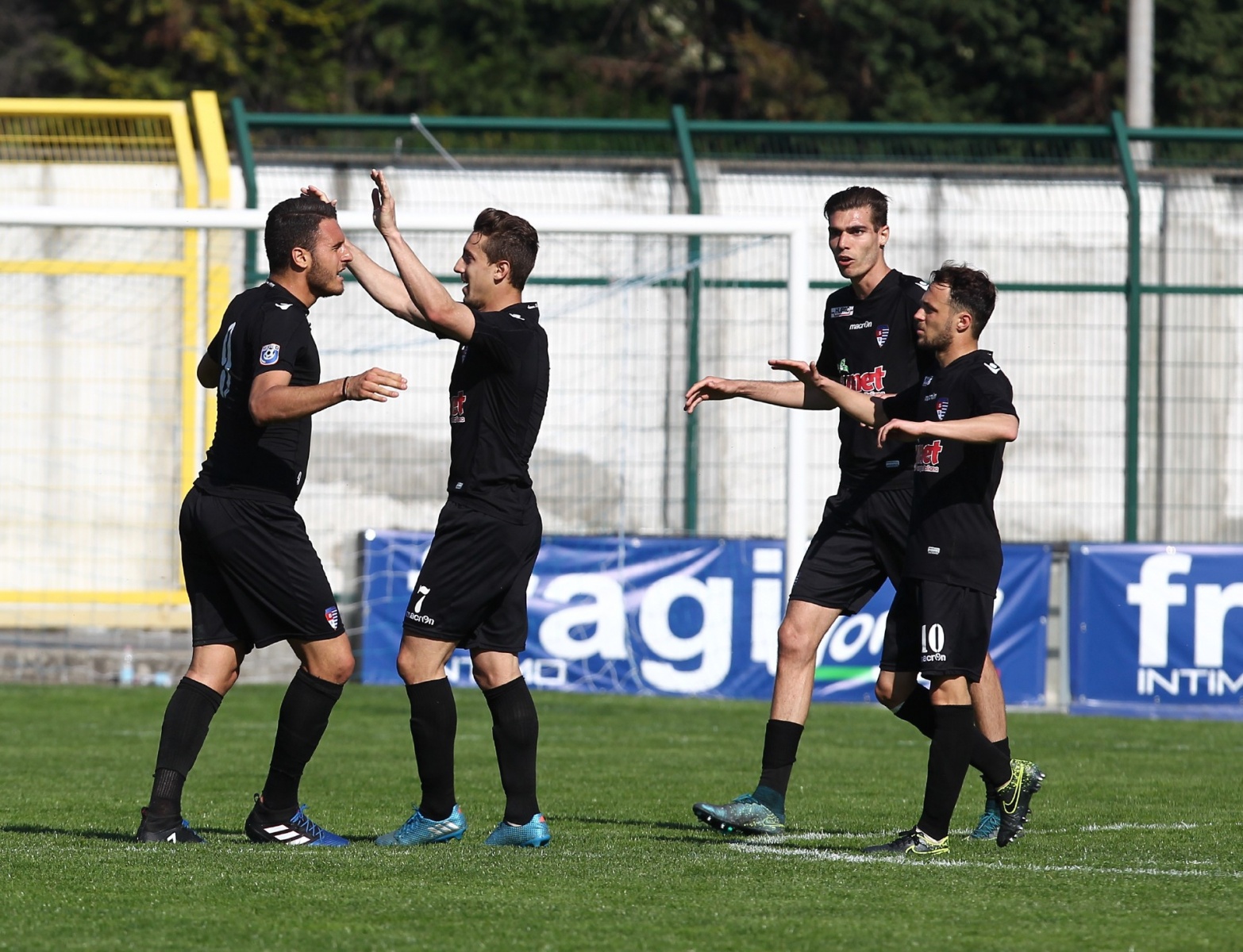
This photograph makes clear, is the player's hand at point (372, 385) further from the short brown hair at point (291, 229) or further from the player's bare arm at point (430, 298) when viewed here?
the short brown hair at point (291, 229)

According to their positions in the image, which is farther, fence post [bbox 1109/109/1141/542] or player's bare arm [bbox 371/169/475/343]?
fence post [bbox 1109/109/1141/542]

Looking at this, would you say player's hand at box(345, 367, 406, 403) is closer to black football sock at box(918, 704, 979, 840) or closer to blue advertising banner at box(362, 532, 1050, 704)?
black football sock at box(918, 704, 979, 840)

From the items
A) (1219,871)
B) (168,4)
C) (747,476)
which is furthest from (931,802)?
(168,4)

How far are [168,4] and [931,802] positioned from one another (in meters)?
23.3

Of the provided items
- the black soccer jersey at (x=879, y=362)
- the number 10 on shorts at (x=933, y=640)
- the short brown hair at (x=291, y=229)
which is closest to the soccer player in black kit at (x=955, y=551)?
the number 10 on shorts at (x=933, y=640)

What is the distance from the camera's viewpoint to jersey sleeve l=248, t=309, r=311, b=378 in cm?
565

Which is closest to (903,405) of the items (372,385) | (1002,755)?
(1002,755)

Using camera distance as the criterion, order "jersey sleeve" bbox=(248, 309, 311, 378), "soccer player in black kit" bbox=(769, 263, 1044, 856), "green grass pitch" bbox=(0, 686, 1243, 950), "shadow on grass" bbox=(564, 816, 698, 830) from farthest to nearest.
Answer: "shadow on grass" bbox=(564, 816, 698, 830)
"soccer player in black kit" bbox=(769, 263, 1044, 856)
"jersey sleeve" bbox=(248, 309, 311, 378)
"green grass pitch" bbox=(0, 686, 1243, 950)

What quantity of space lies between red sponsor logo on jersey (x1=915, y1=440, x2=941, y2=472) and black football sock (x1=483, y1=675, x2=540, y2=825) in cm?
155

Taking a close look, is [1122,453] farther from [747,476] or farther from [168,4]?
[168,4]

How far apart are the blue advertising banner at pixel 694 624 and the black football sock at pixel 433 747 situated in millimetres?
6347

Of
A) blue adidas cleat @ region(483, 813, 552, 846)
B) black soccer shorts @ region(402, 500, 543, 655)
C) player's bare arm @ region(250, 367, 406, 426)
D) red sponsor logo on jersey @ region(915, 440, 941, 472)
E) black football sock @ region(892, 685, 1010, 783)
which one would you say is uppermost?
player's bare arm @ region(250, 367, 406, 426)

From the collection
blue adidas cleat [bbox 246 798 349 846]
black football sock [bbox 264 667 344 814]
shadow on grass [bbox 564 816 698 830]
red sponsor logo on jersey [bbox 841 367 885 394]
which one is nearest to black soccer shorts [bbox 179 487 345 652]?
black football sock [bbox 264 667 344 814]

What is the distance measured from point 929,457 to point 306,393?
6.88 feet
